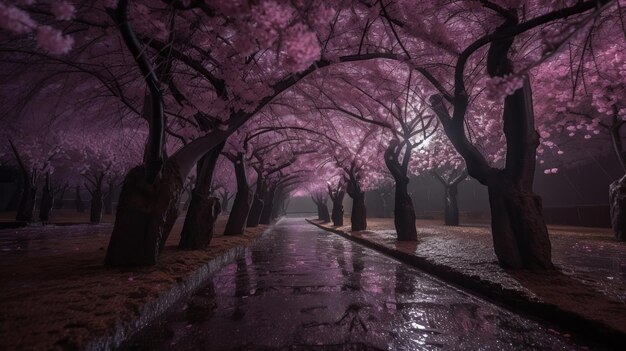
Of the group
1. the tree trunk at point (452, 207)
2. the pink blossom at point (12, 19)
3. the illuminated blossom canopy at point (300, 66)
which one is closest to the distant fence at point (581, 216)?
the tree trunk at point (452, 207)

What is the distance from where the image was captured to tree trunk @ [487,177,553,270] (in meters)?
5.48

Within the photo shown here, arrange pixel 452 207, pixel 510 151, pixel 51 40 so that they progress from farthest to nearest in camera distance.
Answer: pixel 452 207
pixel 510 151
pixel 51 40

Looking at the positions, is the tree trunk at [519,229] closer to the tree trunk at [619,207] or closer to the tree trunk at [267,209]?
the tree trunk at [619,207]

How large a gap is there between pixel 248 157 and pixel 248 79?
23.5 ft

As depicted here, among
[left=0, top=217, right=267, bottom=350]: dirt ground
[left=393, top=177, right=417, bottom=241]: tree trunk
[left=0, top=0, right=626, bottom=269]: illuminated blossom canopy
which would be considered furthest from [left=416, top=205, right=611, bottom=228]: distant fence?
[left=0, top=217, right=267, bottom=350]: dirt ground

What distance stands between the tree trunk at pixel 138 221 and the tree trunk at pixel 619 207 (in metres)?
13.5

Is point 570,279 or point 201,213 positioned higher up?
point 201,213

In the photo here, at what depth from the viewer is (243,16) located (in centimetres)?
404

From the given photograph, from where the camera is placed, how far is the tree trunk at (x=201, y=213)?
8008 mm

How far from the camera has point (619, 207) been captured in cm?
990

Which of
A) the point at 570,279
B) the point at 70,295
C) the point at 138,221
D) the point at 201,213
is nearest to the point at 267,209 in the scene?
the point at 201,213

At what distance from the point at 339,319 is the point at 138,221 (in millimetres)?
4026

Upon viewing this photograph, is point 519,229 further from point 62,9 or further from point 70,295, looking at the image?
point 62,9

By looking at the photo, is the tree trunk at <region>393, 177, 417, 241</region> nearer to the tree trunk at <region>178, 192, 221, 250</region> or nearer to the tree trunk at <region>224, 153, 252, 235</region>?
the tree trunk at <region>224, 153, 252, 235</region>
